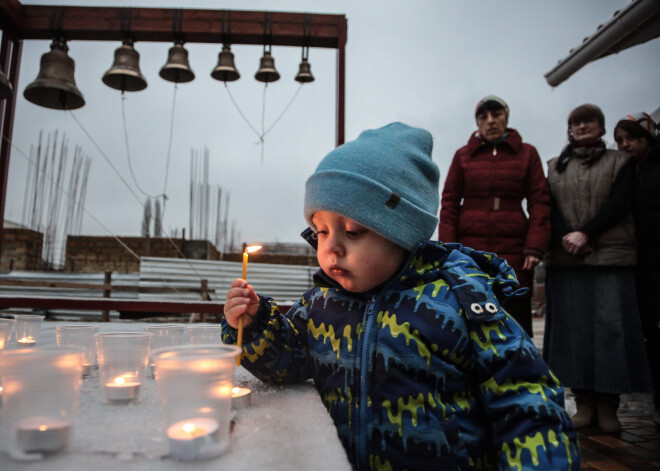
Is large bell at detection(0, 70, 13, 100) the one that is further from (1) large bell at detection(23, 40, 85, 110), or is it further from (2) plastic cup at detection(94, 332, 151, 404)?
(2) plastic cup at detection(94, 332, 151, 404)

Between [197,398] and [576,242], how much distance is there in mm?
2530

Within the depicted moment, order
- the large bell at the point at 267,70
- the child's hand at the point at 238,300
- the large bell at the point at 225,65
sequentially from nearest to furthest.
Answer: the child's hand at the point at 238,300 < the large bell at the point at 225,65 < the large bell at the point at 267,70

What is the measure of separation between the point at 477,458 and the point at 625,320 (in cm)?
209

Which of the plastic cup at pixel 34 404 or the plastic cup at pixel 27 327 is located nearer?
the plastic cup at pixel 34 404

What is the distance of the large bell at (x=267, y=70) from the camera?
4.70m

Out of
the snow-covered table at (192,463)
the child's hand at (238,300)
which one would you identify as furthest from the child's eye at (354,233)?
the snow-covered table at (192,463)

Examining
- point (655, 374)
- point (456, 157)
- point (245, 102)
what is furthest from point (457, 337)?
point (245, 102)

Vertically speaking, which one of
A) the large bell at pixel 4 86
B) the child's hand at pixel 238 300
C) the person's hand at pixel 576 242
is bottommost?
the child's hand at pixel 238 300

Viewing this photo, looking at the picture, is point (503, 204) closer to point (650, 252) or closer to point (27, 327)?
point (650, 252)

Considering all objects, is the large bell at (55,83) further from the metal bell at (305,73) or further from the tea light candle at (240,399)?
the tea light candle at (240,399)

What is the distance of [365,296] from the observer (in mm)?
1177

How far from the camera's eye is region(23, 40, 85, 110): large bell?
3.79 m

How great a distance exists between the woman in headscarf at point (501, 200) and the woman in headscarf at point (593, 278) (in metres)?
0.24

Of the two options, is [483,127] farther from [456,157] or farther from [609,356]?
[609,356]
